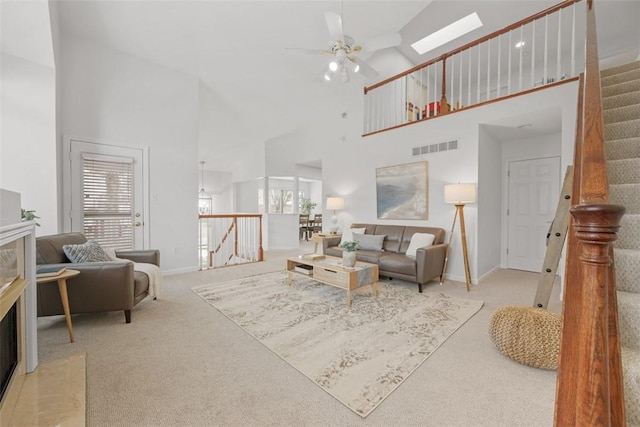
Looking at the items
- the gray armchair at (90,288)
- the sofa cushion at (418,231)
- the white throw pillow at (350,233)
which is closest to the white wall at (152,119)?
the gray armchair at (90,288)

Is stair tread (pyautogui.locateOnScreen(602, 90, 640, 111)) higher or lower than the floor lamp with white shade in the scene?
higher

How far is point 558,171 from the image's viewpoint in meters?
4.50

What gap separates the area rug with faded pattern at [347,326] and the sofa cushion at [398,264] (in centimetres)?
25

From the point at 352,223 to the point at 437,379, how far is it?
13.0 ft

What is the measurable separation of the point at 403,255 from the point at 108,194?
4.48 metres

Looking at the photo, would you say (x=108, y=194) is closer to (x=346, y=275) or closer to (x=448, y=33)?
(x=346, y=275)

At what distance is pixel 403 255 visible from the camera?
409cm

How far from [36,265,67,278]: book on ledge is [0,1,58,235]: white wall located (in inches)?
55.5

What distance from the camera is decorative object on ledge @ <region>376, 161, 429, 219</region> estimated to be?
456cm

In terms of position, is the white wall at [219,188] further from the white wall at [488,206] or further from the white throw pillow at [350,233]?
the white wall at [488,206]

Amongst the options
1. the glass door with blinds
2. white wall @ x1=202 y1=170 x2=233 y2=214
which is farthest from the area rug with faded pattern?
white wall @ x1=202 y1=170 x2=233 y2=214

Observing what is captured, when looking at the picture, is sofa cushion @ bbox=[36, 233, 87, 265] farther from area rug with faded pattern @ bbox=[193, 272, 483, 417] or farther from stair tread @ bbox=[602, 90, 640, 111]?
stair tread @ bbox=[602, 90, 640, 111]

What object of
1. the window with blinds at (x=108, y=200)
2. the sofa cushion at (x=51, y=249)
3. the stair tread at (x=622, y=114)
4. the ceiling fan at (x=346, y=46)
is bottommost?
the sofa cushion at (x=51, y=249)

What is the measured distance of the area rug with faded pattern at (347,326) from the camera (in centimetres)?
175
